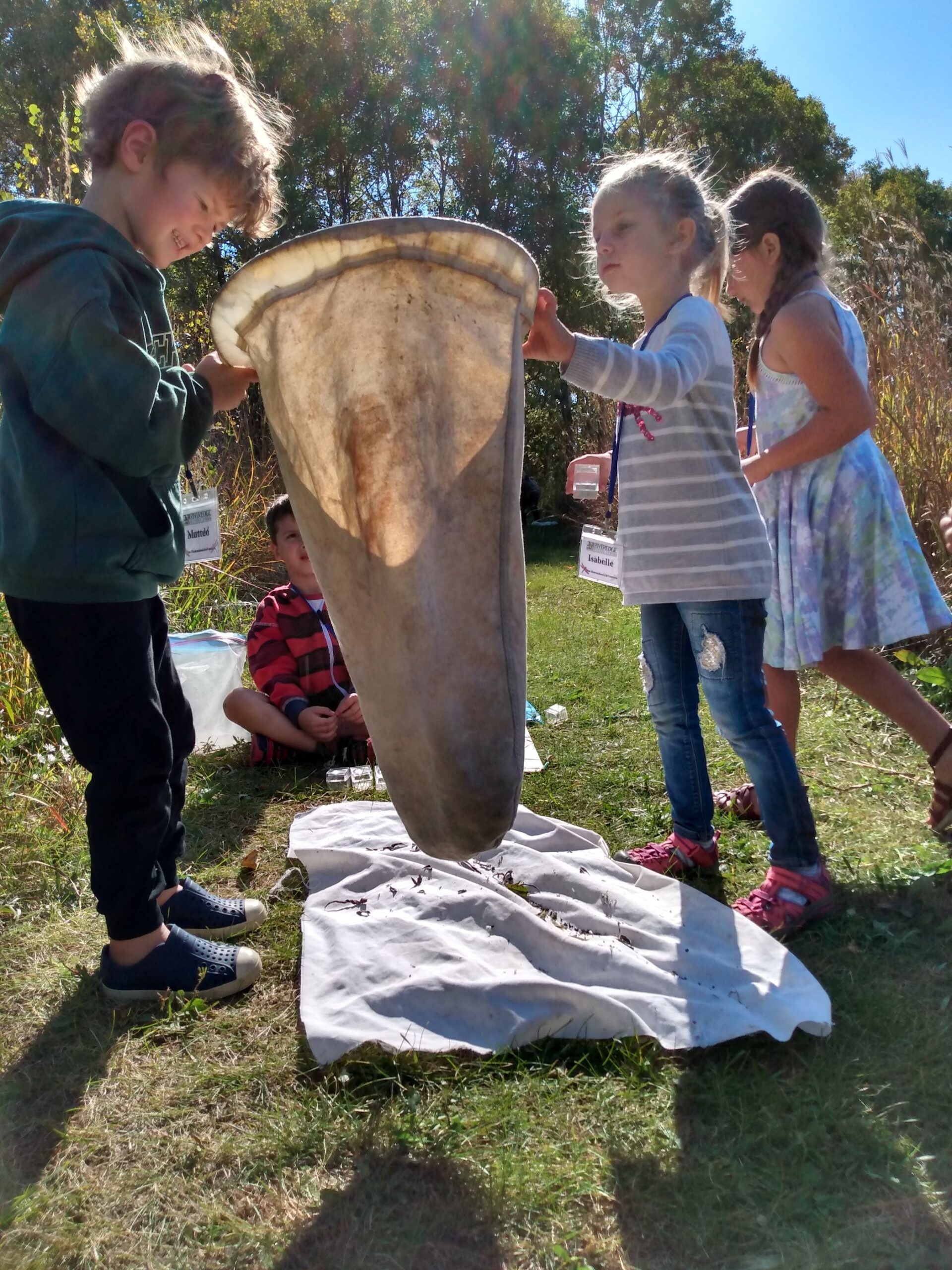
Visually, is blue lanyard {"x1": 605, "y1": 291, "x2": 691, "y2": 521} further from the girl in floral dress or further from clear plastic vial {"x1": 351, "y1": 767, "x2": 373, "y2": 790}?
clear plastic vial {"x1": 351, "y1": 767, "x2": 373, "y2": 790}

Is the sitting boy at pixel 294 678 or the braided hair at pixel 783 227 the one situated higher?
the braided hair at pixel 783 227

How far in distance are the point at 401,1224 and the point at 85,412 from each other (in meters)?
1.53

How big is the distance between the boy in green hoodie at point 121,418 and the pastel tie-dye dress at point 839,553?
1653 mm

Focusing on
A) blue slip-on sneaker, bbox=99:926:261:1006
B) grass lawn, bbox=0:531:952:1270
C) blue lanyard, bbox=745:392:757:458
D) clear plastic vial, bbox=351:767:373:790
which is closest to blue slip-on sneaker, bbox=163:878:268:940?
grass lawn, bbox=0:531:952:1270

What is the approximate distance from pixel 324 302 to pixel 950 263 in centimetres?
785

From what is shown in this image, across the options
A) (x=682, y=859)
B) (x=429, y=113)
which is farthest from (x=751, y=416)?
(x=429, y=113)

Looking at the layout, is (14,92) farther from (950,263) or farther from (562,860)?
(562,860)

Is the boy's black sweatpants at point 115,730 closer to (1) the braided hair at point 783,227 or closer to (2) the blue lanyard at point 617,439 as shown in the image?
(2) the blue lanyard at point 617,439

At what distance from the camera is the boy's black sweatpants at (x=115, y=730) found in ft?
6.53

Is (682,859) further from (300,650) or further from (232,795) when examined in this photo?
(300,650)

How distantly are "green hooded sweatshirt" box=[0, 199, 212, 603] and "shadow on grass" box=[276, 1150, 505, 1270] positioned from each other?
1246mm

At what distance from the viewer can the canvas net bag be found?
1.41 m

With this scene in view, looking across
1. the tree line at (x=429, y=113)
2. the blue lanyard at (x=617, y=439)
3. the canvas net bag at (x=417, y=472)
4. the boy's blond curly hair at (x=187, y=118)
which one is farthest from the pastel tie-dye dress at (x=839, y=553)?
the tree line at (x=429, y=113)

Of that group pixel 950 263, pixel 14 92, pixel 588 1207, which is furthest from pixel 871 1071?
pixel 14 92
